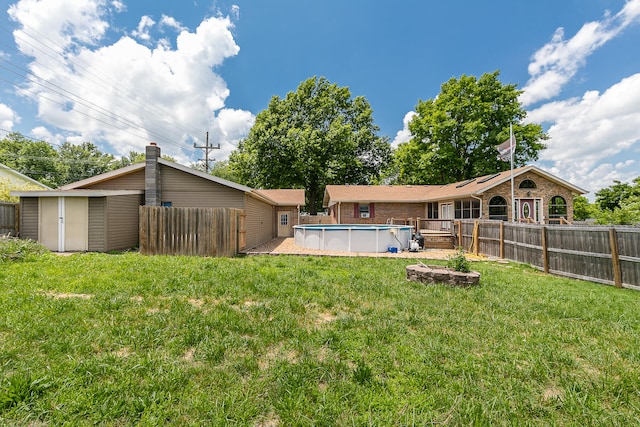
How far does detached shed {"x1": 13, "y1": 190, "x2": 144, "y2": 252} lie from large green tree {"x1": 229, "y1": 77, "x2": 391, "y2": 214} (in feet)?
60.4

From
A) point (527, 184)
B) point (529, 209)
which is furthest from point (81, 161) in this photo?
point (529, 209)

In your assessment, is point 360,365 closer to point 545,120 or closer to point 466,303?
point 466,303

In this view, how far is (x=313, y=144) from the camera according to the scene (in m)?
26.8

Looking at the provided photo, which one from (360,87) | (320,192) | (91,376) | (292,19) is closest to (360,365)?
(91,376)

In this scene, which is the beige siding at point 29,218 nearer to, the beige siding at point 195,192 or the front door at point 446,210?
the beige siding at point 195,192

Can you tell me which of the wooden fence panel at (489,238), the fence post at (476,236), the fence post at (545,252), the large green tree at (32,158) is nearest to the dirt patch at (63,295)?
the fence post at (545,252)

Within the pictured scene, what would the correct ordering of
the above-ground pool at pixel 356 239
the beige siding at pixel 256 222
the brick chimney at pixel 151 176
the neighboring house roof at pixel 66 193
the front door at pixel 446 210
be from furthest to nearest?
the front door at pixel 446 210 → the beige siding at pixel 256 222 → the above-ground pool at pixel 356 239 → the brick chimney at pixel 151 176 → the neighboring house roof at pixel 66 193

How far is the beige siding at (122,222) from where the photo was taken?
10.3 m

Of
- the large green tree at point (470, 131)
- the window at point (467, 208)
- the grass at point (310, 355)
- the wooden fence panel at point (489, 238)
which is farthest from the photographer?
the large green tree at point (470, 131)

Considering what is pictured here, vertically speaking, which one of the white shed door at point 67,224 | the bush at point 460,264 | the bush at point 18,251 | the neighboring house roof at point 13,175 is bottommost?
the bush at point 460,264

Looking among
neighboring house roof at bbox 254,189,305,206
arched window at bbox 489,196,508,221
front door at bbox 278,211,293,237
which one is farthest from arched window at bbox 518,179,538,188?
front door at bbox 278,211,293,237

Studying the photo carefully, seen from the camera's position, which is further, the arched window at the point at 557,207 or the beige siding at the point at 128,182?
the arched window at the point at 557,207

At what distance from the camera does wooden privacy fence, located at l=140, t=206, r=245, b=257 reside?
9.48 meters

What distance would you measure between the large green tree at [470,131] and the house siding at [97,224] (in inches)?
1028
